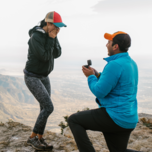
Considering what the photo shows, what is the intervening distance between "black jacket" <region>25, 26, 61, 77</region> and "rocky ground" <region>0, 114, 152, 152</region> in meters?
1.97

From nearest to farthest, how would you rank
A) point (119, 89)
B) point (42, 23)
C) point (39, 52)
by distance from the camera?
point (119, 89), point (39, 52), point (42, 23)

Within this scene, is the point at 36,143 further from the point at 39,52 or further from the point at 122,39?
the point at 122,39

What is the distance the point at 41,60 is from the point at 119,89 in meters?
1.83

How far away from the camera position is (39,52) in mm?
3334

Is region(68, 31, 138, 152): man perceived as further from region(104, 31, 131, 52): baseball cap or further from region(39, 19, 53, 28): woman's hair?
region(39, 19, 53, 28): woman's hair

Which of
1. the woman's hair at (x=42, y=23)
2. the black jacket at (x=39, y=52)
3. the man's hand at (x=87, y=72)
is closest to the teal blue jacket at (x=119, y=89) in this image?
the man's hand at (x=87, y=72)

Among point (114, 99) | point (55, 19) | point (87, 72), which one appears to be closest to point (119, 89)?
point (114, 99)

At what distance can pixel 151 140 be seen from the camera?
5.04 m

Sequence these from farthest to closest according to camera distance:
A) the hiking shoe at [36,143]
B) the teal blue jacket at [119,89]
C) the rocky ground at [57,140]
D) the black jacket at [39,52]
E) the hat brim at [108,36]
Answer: the rocky ground at [57,140] → the hiking shoe at [36,143] → the black jacket at [39,52] → the hat brim at [108,36] → the teal blue jacket at [119,89]

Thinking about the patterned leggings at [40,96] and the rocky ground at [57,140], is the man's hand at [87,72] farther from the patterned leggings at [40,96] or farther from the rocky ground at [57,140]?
the rocky ground at [57,140]

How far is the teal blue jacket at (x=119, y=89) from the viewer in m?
2.40

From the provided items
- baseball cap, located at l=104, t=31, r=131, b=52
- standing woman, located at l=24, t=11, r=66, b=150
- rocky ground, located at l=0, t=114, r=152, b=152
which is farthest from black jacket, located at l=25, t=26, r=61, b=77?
rocky ground, located at l=0, t=114, r=152, b=152

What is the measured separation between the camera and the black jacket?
336 cm

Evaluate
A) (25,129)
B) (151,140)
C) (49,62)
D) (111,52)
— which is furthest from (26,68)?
(151,140)
